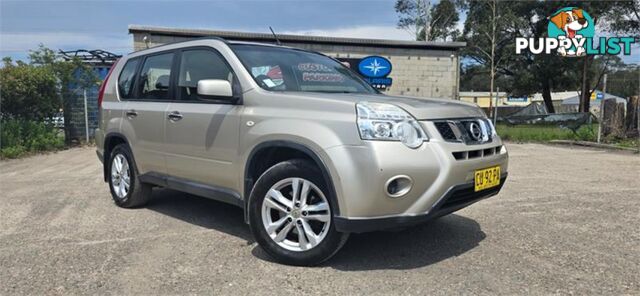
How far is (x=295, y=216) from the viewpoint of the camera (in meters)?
3.41

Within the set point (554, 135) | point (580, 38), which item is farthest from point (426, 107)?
point (580, 38)

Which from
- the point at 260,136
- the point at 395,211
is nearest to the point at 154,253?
the point at 260,136

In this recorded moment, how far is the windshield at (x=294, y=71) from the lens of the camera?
396 cm

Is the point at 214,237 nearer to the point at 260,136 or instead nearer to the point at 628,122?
the point at 260,136

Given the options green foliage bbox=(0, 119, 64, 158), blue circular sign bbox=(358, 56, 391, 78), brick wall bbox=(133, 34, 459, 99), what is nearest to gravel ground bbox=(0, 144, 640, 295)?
A: green foliage bbox=(0, 119, 64, 158)

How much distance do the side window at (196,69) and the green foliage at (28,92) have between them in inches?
386

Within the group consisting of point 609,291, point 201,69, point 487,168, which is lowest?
point 609,291

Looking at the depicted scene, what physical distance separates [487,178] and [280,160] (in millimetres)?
1562

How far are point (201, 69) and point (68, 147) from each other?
10.7 meters

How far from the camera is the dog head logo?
25594mm

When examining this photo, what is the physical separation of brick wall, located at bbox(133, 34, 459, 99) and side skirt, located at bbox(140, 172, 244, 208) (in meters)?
13.7

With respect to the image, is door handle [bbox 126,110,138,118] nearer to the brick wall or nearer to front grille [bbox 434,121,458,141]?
front grille [bbox 434,121,458,141]

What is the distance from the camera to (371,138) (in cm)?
305

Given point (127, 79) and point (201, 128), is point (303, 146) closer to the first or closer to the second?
point (201, 128)
